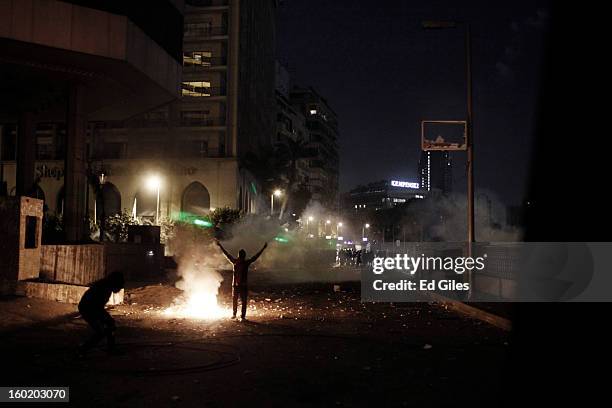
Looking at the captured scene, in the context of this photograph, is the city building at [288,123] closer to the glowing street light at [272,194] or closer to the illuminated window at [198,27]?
the glowing street light at [272,194]

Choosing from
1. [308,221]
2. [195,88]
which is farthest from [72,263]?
[308,221]

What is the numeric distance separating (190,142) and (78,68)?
35.8 metres

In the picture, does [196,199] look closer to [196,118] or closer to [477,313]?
[196,118]

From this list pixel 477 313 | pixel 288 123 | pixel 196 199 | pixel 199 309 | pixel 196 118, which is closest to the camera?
pixel 477 313

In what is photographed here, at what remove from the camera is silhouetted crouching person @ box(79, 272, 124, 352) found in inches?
368

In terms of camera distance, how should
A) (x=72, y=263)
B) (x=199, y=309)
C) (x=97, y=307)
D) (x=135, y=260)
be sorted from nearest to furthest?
(x=97, y=307), (x=199, y=309), (x=72, y=263), (x=135, y=260)

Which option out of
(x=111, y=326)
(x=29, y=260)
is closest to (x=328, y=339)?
(x=111, y=326)

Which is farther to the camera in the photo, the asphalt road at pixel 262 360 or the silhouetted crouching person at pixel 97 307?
the silhouetted crouching person at pixel 97 307

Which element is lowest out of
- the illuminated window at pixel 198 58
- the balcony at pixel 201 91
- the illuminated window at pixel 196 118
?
the illuminated window at pixel 196 118

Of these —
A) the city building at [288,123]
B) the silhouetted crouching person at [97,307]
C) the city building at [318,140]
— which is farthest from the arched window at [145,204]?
the silhouetted crouching person at [97,307]

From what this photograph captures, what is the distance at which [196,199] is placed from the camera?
195 ft

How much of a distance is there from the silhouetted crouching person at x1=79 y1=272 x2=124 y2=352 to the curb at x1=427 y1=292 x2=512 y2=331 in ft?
28.9

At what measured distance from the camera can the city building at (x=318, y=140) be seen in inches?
4316

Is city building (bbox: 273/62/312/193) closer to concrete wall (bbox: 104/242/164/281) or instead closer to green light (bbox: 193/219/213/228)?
green light (bbox: 193/219/213/228)
